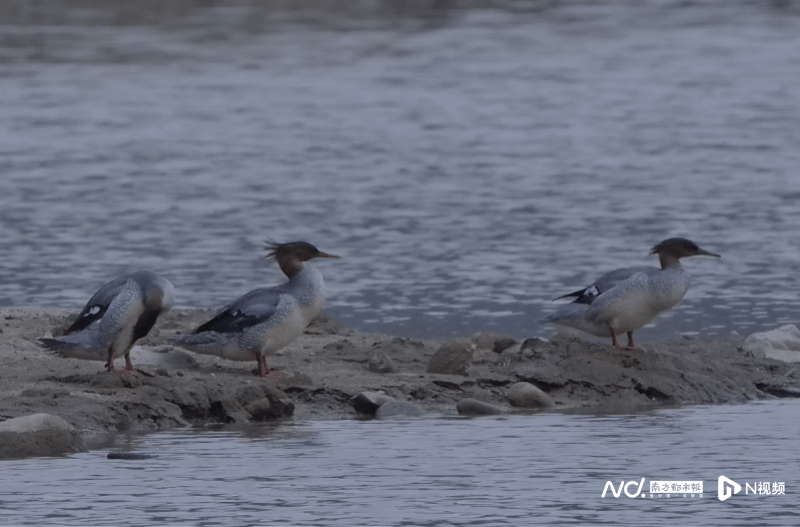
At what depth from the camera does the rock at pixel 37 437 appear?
35.3ft

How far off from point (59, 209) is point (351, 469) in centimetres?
1625

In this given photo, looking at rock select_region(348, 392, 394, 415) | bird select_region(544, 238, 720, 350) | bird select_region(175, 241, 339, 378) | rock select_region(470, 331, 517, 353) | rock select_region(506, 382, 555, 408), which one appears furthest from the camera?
rock select_region(470, 331, 517, 353)

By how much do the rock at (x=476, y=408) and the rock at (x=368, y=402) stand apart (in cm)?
58

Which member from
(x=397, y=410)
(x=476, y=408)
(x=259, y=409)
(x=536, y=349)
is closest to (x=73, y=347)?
(x=259, y=409)

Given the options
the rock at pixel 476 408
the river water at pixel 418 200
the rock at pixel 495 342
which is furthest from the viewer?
the rock at pixel 495 342

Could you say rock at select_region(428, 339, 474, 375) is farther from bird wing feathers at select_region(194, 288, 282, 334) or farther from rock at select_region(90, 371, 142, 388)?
rock at select_region(90, 371, 142, 388)

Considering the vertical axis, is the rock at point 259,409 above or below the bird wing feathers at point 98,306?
below

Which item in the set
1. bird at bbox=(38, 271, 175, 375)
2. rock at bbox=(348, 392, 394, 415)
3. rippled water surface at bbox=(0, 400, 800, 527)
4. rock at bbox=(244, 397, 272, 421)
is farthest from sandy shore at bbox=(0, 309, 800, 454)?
rippled water surface at bbox=(0, 400, 800, 527)

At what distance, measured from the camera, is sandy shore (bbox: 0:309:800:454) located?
12492mm

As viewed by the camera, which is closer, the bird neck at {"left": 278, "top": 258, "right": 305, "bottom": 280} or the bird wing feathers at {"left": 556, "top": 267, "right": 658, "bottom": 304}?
the bird wing feathers at {"left": 556, "top": 267, "right": 658, "bottom": 304}

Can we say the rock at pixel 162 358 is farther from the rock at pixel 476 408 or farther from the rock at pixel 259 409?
the rock at pixel 476 408

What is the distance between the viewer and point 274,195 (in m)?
27.4

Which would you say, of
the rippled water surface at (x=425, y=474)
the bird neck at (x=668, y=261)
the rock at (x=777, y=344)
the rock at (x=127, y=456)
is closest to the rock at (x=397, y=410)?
the rippled water surface at (x=425, y=474)

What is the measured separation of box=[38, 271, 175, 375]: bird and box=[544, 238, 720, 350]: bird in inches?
145
